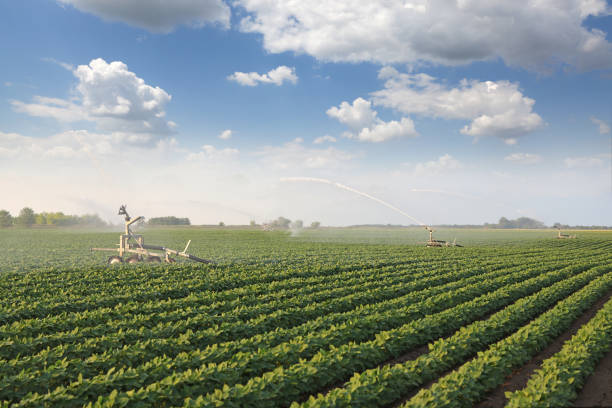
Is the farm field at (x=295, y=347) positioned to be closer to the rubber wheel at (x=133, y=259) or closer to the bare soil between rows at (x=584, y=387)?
the bare soil between rows at (x=584, y=387)

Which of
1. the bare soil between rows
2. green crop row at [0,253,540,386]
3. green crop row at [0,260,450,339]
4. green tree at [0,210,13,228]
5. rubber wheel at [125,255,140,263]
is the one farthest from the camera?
green tree at [0,210,13,228]

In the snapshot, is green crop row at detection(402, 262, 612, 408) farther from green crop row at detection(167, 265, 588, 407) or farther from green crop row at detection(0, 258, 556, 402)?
green crop row at detection(0, 258, 556, 402)

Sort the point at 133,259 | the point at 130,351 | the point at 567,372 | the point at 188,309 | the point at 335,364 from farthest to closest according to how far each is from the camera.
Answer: the point at 133,259 → the point at 188,309 → the point at 130,351 → the point at 335,364 → the point at 567,372

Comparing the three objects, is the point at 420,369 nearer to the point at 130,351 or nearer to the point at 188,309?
the point at 130,351

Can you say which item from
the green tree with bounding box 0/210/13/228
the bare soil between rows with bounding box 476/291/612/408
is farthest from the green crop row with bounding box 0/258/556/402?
the green tree with bounding box 0/210/13/228

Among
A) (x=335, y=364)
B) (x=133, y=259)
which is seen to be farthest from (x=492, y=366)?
(x=133, y=259)

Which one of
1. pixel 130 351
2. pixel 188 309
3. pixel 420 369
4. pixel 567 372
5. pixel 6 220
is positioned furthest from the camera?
pixel 6 220

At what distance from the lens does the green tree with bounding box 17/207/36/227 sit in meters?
139

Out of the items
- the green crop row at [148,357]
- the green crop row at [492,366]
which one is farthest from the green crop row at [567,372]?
the green crop row at [148,357]

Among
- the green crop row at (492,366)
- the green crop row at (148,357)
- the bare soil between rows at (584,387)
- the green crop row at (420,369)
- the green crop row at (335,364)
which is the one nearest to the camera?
the green crop row at (335,364)

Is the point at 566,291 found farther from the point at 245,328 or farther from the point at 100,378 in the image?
the point at 100,378

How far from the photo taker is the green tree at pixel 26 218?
458ft

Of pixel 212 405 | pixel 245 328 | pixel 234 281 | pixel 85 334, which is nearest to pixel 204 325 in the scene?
pixel 245 328

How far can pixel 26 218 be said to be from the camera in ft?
470
